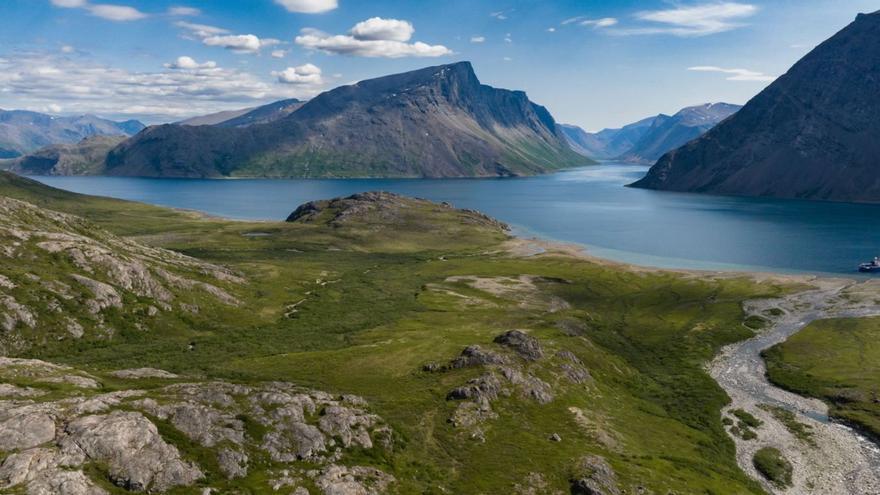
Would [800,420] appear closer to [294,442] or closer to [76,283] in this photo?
[294,442]

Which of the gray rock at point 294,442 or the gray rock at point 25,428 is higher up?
the gray rock at point 25,428

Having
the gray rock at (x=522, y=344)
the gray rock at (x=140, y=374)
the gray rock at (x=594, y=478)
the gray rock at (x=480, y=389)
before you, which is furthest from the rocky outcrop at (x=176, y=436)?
the gray rock at (x=522, y=344)

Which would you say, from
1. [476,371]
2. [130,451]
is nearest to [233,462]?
[130,451]

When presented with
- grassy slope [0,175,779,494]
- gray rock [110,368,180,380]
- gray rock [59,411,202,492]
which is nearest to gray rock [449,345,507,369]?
grassy slope [0,175,779,494]

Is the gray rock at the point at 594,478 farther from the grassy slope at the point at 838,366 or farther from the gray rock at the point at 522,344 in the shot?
the grassy slope at the point at 838,366

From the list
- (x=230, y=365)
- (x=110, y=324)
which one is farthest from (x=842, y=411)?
(x=110, y=324)

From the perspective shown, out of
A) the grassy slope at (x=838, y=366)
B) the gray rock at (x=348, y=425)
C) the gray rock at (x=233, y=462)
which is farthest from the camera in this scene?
the grassy slope at (x=838, y=366)

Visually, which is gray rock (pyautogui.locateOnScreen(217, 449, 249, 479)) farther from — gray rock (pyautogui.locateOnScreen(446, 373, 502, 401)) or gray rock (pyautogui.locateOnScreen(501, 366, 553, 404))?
gray rock (pyautogui.locateOnScreen(501, 366, 553, 404))
